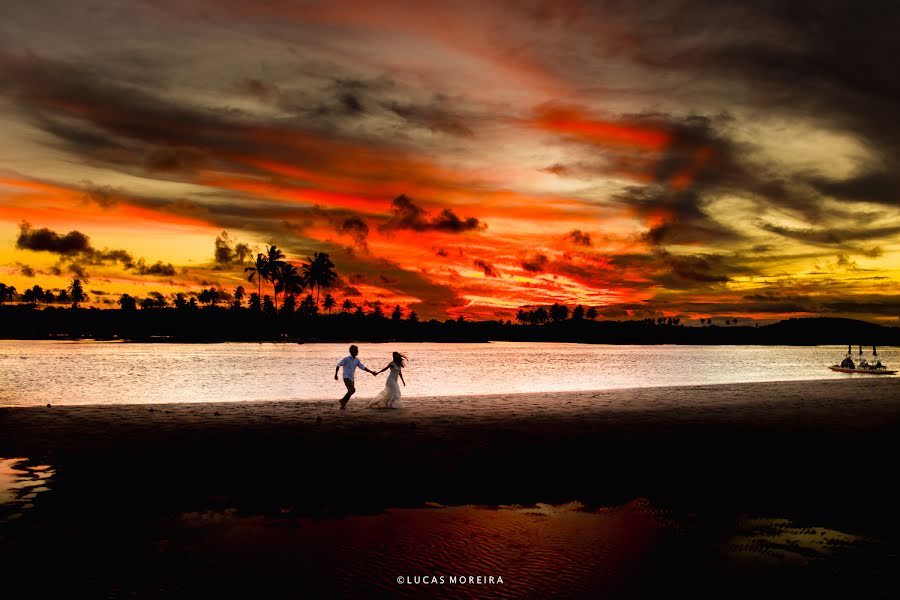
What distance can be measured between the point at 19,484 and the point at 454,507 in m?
8.82

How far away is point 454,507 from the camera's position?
467 inches

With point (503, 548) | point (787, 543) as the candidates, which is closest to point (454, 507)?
point (503, 548)

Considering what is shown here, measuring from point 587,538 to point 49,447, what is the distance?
1452 centimetres

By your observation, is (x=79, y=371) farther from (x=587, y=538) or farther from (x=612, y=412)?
(x=587, y=538)

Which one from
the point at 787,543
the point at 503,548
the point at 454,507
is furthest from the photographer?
the point at 454,507

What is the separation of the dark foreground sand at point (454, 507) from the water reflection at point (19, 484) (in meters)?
0.29

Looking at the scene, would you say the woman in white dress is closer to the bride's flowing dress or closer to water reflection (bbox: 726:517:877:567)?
the bride's flowing dress

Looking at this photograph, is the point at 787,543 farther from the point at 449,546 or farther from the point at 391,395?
the point at 391,395

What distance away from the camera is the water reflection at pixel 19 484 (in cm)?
1120

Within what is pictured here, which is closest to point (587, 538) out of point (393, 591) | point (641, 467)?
point (393, 591)

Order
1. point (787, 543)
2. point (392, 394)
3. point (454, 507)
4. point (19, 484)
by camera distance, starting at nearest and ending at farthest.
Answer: point (787, 543)
point (454, 507)
point (19, 484)
point (392, 394)

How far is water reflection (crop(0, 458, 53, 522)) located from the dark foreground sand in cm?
29

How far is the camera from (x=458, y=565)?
8.76 m

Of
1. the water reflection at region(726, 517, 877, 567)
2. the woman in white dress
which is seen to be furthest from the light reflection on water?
the woman in white dress
